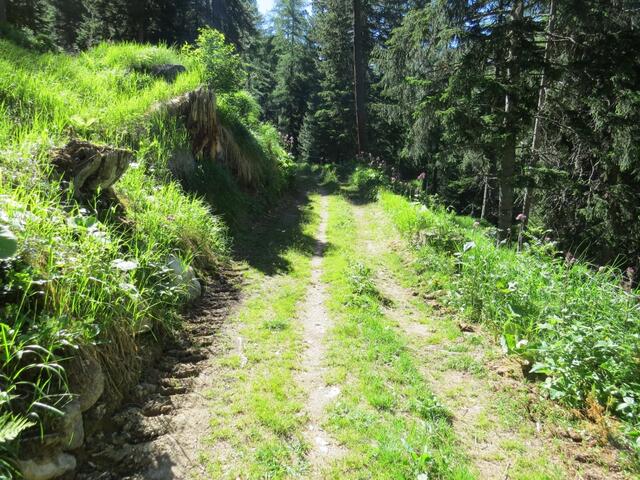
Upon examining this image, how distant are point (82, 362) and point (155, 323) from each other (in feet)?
3.89

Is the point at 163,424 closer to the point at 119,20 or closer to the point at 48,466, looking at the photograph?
the point at 48,466

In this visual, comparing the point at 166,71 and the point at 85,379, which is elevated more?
the point at 166,71

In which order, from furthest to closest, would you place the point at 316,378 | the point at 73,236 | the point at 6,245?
the point at 316,378 < the point at 73,236 < the point at 6,245

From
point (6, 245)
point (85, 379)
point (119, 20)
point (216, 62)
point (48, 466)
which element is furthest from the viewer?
point (119, 20)

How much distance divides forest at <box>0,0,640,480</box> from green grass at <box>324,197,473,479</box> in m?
0.02

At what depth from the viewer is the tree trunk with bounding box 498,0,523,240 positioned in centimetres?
798

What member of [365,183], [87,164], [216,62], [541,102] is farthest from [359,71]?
[87,164]

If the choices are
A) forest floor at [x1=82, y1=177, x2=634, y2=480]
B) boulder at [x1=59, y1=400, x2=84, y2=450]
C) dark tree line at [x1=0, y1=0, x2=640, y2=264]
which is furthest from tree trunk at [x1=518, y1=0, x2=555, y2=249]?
boulder at [x1=59, y1=400, x2=84, y2=450]

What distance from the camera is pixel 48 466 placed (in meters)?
2.25

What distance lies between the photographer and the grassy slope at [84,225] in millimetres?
2561

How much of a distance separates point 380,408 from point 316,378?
2.36 feet

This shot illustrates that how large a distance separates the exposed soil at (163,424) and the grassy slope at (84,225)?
356 millimetres

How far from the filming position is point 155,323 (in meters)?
3.88

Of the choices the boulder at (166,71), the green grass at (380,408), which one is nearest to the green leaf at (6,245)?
the green grass at (380,408)
